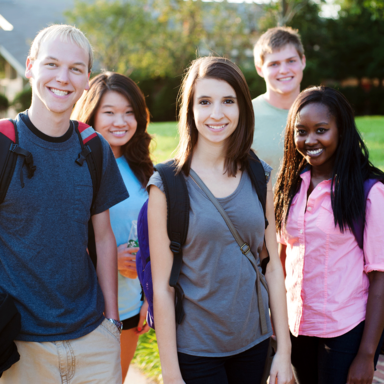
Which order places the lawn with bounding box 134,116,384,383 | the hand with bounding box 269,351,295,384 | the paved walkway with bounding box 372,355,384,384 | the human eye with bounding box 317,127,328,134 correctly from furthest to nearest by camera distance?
the lawn with bounding box 134,116,384,383
the paved walkway with bounding box 372,355,384,384
the human eye with bounding box 317,127,328,134
the hand with bounding box 269,351,295,384

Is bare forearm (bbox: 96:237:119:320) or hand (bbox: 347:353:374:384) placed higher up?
bare forearm (bbox: 96:237:119:320)

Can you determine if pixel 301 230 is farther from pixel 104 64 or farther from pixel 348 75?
pixel 348 75

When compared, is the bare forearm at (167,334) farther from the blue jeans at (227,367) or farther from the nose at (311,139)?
the nose at (311,139)

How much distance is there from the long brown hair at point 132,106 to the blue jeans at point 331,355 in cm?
154

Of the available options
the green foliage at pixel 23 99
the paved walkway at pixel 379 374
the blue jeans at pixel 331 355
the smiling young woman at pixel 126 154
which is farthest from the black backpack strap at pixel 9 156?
the green foliage at pixel 23 99

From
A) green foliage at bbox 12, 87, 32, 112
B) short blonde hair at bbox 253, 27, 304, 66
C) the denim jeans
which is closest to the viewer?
the denim jeans

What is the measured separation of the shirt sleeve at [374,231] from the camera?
2352 mm

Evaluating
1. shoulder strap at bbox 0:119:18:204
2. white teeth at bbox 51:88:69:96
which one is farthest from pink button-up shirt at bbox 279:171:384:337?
shoulder strap at bbox 0:119:18:204

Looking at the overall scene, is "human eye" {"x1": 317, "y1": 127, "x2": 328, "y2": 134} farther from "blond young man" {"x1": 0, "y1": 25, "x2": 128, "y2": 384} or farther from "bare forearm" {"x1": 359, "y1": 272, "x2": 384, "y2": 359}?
"blond young man" {"x1": 0, "y1": 25, "x2": 128, "y2": 384}

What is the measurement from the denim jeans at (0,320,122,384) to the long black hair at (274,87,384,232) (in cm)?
132

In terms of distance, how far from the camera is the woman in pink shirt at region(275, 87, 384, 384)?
238 cm

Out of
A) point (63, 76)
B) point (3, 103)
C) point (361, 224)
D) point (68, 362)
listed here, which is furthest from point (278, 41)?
point (3, 103)

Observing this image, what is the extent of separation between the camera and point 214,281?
2.14 metres

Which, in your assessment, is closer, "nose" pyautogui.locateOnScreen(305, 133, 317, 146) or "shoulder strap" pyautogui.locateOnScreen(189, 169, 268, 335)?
"shoulder strap" pyautogui.locateOnScreen(189, 169, 268, 335)
